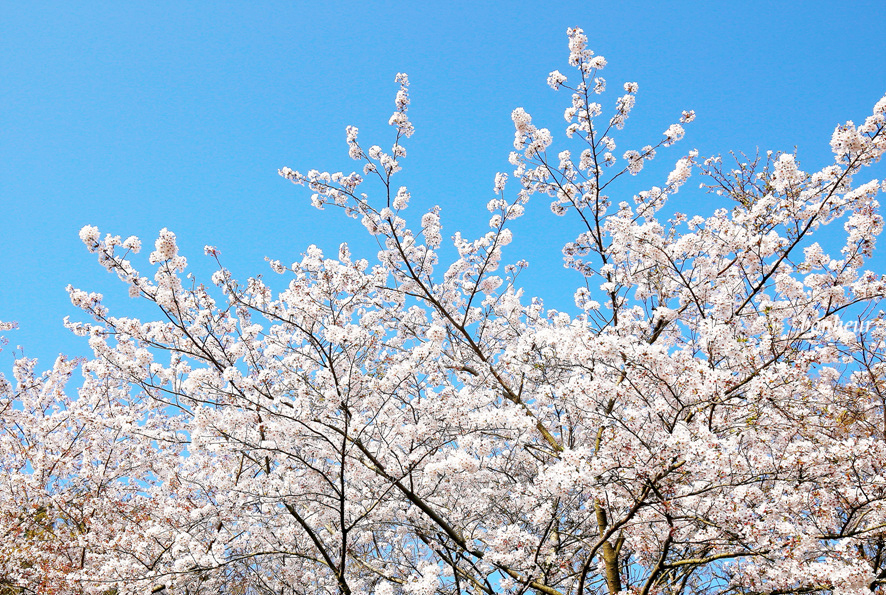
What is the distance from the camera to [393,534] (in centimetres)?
799

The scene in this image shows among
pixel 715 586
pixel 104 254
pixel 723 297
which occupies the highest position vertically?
pixel 104 254

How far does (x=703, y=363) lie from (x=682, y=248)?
2.23 metres

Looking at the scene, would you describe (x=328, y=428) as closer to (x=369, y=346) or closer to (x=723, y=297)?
(x=369, y=346)

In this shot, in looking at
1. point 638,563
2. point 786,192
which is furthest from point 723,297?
point 638,563

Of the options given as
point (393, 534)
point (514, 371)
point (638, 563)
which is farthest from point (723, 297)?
point (393, 534)

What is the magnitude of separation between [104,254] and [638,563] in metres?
7.31

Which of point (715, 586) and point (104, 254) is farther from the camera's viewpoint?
point (715, 586)

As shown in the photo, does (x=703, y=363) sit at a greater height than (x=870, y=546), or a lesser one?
greater

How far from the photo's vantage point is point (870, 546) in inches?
228

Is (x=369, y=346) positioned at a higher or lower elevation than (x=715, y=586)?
higher

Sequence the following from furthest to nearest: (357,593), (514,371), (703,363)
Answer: (514,371), (357,593), (703,363)

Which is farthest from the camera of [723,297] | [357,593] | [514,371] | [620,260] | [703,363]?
[620,260]

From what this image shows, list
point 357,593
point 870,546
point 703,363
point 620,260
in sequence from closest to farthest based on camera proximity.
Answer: point 703,363, point 870,546, point 357,593, point 620,260

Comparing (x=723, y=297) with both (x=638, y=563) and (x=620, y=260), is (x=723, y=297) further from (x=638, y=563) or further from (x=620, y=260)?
(x=638, y=563)
